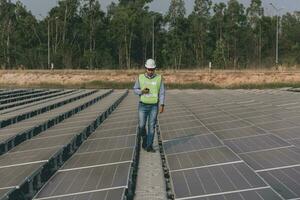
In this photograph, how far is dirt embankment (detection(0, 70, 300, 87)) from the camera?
49156mm

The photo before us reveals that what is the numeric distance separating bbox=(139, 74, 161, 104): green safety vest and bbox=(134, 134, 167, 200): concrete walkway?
1245 millimetres

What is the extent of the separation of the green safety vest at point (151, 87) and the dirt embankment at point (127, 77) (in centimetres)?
3866

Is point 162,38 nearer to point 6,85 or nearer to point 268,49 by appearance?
point 268,49

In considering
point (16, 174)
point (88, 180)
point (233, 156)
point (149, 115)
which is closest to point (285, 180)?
point (233, 156)

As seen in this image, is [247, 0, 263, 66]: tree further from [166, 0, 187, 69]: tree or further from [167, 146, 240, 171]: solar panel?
[167, 146, 240, 171]: solar panel

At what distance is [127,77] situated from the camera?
5131cm

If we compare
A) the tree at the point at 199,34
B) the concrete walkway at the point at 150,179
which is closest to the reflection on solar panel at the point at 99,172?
the concrete walkway at the point at 150,179

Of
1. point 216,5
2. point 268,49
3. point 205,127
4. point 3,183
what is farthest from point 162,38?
point 3,183

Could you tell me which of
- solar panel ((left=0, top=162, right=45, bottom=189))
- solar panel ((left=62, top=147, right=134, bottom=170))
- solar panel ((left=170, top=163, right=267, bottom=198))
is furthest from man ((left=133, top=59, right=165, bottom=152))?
solar panel ((left=0, top=162, right=45, bottom=189))

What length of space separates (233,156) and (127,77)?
139 feet

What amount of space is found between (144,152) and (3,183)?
15.7 feet

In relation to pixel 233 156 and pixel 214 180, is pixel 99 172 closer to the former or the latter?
pixel 214 180

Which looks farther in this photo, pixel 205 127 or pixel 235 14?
pixel 235 14

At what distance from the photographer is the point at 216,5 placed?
8012 centimetres
